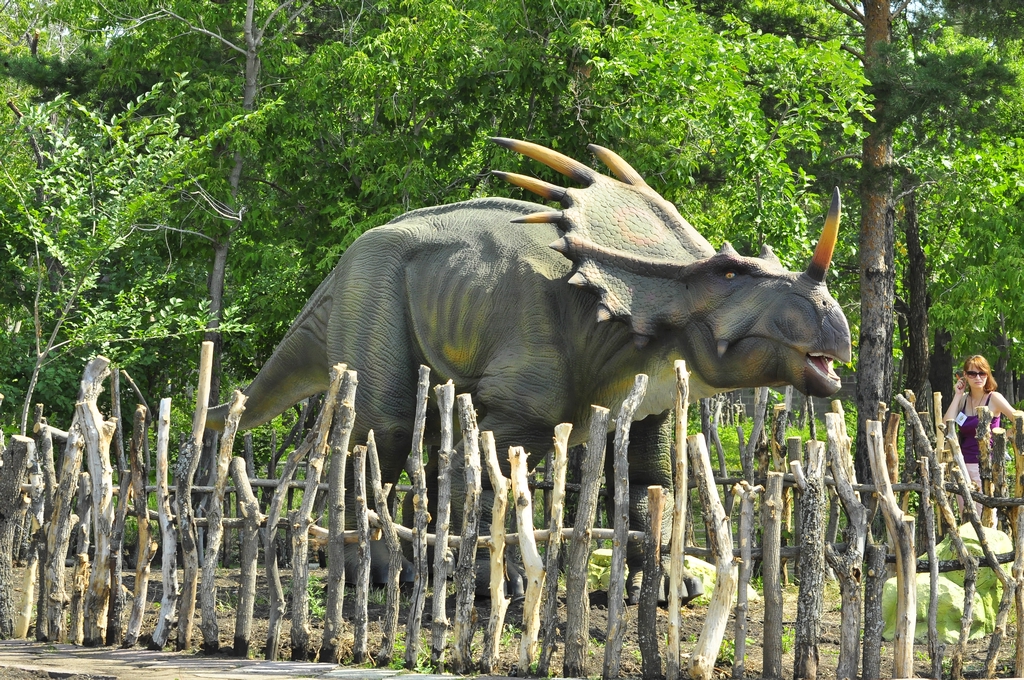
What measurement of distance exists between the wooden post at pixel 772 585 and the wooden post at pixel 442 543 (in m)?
1.17

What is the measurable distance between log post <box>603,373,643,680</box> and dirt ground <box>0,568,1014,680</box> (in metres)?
0.25

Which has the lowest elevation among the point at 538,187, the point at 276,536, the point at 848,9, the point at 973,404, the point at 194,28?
the point at 276,536

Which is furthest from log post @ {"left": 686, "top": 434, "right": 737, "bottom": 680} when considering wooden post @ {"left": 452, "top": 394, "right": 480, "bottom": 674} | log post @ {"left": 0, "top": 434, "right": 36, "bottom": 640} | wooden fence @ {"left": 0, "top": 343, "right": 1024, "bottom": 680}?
log post @ {"left": 0, "top": 434, "right": 36, "bottom": 640}

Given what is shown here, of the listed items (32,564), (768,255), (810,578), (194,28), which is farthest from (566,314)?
(194,28)

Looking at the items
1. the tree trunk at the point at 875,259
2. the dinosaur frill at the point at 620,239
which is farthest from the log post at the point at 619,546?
the tree trunk at the point at 875,259

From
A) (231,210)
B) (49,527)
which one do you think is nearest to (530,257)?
(49,527)

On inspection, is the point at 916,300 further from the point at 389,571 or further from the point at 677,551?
the point at 389,571

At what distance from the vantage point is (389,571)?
4832 millimetres

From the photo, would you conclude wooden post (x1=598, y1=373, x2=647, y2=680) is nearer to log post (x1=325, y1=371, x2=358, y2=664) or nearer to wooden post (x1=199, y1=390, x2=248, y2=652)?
log post (x1=325, y1=371, x2=358, y2=664)

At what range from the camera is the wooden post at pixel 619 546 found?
4.47 meters

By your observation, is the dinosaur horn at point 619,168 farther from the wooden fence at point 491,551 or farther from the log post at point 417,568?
the log post at point 417,568

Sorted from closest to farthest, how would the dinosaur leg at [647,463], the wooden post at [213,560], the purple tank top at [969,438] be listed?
1. the wooden post at [213,560]
2. the dinosaur leg at [647,463]
3. the purple tank top at [969,438]

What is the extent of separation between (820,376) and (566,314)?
1.27m

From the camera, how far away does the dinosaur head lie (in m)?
5.23
